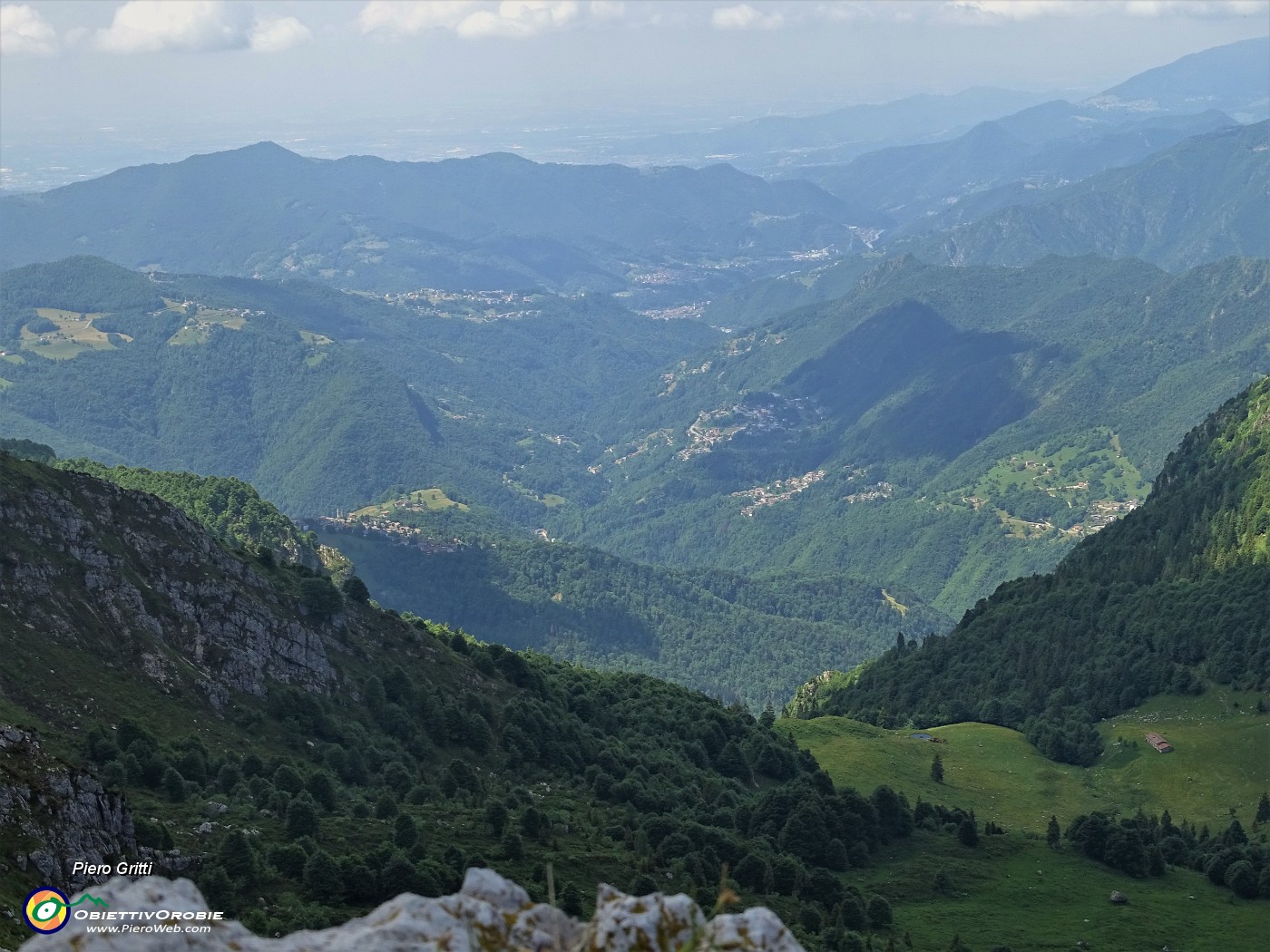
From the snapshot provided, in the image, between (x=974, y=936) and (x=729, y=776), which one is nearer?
(x=974, y=936)

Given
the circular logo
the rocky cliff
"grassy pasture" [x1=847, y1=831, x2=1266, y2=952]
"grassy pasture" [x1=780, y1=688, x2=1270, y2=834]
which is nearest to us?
the circular logo

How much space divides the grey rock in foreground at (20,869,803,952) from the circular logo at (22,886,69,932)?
9.78 metres

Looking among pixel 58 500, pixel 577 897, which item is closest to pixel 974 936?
pixel 577 897

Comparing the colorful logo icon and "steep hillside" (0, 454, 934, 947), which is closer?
the colorful logo icon

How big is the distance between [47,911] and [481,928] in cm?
1927

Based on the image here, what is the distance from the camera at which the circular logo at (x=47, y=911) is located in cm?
3731

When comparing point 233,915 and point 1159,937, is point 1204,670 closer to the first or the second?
point 1159,937

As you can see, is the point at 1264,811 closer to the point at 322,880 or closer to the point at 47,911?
the point at 322,880

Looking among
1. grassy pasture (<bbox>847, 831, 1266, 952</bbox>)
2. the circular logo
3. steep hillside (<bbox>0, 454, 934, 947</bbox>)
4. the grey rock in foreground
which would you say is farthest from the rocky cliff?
the grey rock in foreground

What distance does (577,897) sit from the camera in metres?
69.7

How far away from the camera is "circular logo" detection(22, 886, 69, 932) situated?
3731 cm

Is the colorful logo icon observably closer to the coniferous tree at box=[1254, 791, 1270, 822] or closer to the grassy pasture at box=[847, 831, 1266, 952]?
the grassy pasture at box=[847, 831, 1266, 952]

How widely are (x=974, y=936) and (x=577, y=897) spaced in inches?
1435

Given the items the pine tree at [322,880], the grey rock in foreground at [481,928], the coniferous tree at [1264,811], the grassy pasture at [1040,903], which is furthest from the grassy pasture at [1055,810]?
the grey rock in foreground at [481,928]
